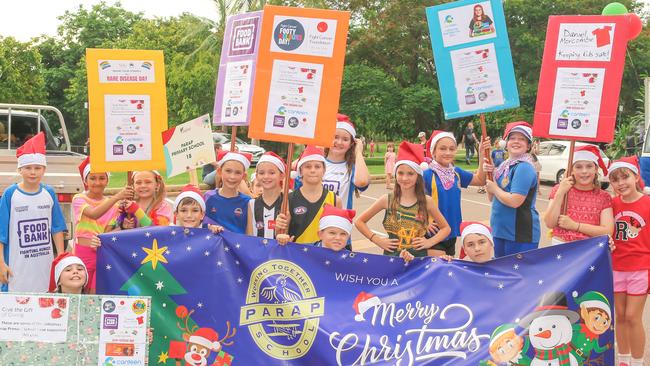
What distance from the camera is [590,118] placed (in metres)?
5.70

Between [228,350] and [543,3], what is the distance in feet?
124

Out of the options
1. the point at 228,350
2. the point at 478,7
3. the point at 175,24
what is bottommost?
the point at 228,350

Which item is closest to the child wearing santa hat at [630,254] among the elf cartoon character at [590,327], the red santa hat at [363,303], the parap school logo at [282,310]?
the elf cartoon character at [590,327]

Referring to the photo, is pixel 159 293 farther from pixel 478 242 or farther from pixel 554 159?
pixel 554 159

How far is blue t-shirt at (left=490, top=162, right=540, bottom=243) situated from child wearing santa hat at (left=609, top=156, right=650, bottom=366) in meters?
0.64

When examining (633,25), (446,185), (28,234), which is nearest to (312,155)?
(446,185)

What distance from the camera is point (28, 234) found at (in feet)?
19.6

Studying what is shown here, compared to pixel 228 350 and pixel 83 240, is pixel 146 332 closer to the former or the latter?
pixel 228 350

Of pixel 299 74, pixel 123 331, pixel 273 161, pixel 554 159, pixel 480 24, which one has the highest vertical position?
pixel 480 24

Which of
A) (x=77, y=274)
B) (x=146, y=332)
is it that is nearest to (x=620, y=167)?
(x=146, y=332)

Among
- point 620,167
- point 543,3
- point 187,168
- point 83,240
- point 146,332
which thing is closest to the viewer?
point 146,332

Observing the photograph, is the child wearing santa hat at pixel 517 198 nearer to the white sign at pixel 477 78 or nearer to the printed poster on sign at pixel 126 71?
the white sign at pixel 477 78

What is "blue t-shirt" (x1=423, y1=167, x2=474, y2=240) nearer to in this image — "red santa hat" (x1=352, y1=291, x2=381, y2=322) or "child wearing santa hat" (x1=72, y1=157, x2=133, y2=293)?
"red santa hat" (x1=352, y1=291, x2=381, y2=322)

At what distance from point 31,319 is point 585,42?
177 inches
